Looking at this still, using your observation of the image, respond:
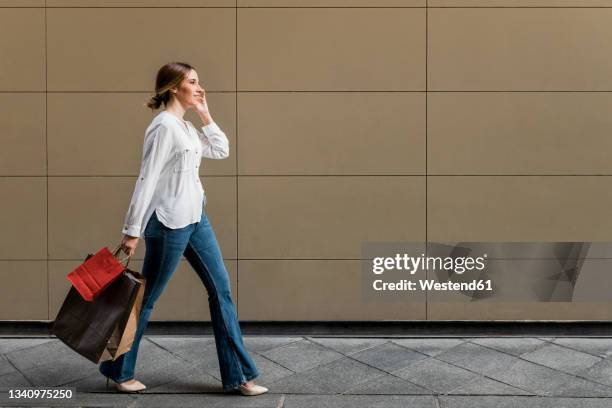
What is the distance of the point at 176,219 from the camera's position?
4.40 meters

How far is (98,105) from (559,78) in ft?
12.2

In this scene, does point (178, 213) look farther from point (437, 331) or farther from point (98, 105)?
point (437, 331)

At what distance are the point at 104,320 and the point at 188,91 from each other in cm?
146

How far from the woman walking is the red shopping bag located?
12cm

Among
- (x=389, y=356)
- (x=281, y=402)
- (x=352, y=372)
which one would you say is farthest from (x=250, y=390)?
(x=389, y=356)

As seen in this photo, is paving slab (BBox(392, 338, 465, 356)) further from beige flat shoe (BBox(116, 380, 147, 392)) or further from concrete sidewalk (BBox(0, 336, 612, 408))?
beige flat shoe (BBox(116, 380, 147, 392))

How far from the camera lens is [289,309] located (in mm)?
6004

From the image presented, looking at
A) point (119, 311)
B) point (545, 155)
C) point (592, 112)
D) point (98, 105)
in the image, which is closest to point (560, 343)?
point (545, 155)

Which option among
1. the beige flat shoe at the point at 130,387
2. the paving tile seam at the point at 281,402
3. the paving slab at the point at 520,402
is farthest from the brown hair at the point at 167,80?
the paving slab at the point at 520,402

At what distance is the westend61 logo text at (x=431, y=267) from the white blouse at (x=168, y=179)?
201 centimetres

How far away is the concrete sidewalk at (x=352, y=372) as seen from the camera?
4535 millimetres

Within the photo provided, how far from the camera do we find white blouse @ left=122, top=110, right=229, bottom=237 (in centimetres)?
430

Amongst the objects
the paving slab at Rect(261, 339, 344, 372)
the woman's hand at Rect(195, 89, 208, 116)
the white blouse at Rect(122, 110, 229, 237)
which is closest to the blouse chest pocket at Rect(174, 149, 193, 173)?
the white blouse at Rect(122, 110, 229, 237)
